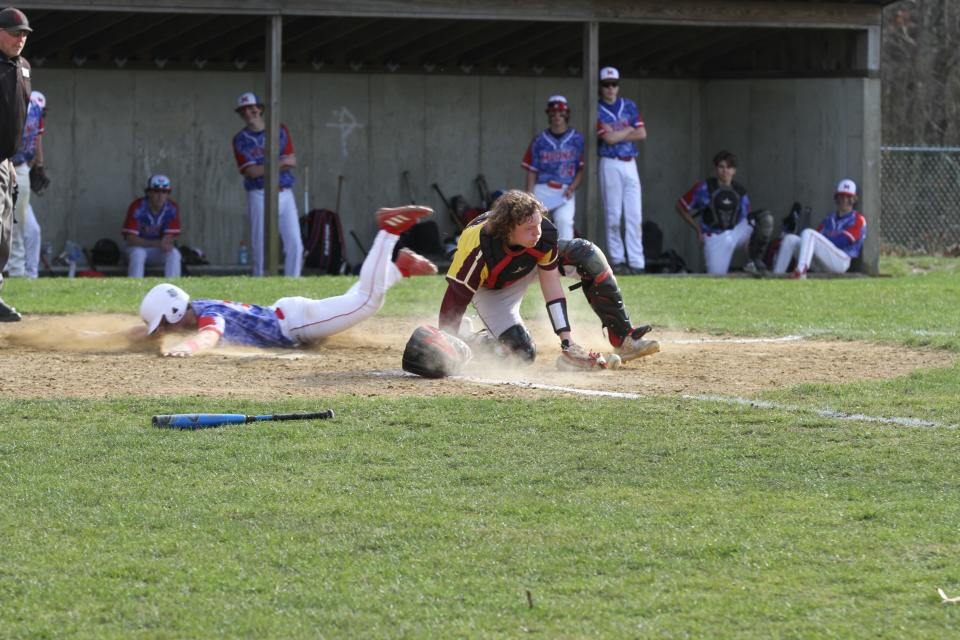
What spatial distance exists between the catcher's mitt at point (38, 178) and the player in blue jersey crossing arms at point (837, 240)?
8.15m

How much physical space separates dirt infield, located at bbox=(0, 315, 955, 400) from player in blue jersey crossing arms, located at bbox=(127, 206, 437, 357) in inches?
4.7

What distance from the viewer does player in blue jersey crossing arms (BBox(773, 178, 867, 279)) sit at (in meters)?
17.0

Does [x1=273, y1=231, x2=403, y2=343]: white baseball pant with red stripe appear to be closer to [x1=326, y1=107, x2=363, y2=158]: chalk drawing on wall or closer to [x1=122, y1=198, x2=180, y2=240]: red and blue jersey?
[x1=122, y1=198, x2=180, y2=240]: red and blue jersey

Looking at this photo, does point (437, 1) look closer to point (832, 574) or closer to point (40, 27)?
point (40, 27)

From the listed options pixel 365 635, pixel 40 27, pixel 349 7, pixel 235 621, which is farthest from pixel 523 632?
pixel 40 27

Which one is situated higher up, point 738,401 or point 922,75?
point 922,75

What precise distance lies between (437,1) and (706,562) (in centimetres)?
1260

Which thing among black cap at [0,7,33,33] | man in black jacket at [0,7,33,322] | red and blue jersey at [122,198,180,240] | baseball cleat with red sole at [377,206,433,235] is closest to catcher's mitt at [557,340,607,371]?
baseball cleat with red sole at [377,206,433,235]

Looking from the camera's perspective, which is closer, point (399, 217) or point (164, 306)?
point (399, 217)

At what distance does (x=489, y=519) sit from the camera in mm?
4988

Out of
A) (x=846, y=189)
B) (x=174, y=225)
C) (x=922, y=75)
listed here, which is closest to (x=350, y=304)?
(x=174, y=225)

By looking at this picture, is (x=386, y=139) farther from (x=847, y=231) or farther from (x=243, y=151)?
(x=847, y=231)

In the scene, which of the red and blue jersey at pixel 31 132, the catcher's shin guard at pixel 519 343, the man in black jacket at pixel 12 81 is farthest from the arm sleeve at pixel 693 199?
the man in black jacket at pixel 12 81

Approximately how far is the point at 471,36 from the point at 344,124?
200 centimetres
